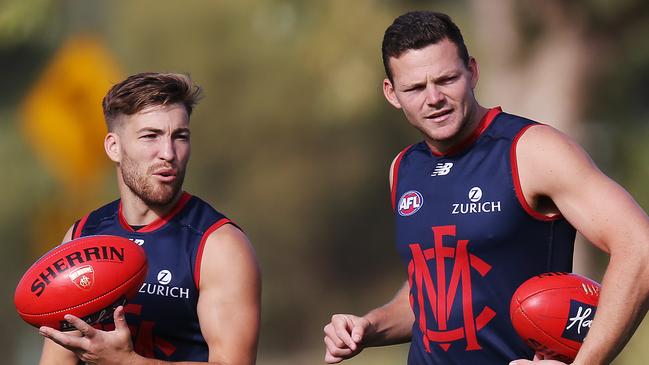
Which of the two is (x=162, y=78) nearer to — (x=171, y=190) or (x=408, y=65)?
(x=171, y=190)

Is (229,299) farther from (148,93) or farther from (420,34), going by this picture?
(420,34)

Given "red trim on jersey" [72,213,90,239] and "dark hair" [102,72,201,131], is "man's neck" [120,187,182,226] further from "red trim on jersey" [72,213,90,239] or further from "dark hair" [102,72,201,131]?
"dark hair" [102,72,201,131]

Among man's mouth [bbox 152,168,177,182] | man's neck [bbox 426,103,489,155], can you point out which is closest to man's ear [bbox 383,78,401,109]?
man's neck [bbox 426,103,489,155]

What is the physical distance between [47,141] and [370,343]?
16.4 meters

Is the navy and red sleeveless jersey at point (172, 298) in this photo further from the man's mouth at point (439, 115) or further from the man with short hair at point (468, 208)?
the man's mouth at point (439, 115)

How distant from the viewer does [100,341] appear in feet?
17.4

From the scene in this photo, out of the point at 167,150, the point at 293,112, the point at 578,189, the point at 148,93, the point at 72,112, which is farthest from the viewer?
the point at 293,112

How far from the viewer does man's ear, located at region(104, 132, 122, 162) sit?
609 cm

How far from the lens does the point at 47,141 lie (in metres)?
21.3

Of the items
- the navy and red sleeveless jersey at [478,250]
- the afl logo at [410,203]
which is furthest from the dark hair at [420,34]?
the afl logo at [410,203]

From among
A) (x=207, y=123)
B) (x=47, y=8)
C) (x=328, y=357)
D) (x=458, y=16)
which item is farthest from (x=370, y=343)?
(x=207, y=123)

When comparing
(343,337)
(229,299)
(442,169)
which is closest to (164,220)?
(229,299)

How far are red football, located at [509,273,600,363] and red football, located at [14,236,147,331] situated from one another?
1.73 m

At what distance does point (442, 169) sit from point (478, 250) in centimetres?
51
